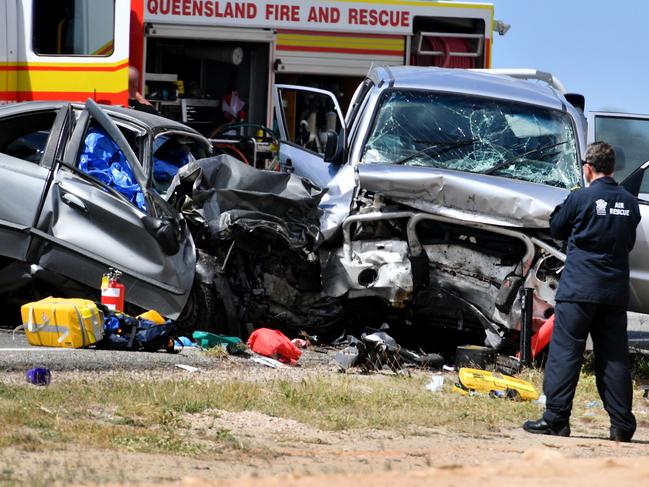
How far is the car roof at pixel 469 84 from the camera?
37.4ft

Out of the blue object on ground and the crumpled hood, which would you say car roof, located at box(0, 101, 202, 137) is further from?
the blue object on ground

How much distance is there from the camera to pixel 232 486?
521cm

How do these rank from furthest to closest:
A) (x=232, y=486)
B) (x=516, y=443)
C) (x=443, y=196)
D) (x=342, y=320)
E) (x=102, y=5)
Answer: (x=102, y=5) < (x=342, y=320) < (x=443, y=196) < (x=516, y=443) < (x=232, y=486)

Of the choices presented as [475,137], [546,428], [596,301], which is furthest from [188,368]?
[475,137]

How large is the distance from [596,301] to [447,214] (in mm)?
2494

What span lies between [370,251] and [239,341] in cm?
122

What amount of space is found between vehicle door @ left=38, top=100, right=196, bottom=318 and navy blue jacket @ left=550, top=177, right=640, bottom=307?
3.29m

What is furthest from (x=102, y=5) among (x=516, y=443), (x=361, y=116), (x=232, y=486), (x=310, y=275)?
(x=232, y=486)

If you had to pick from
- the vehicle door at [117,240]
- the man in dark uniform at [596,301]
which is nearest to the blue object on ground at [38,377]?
the vehicle door at [117,240]

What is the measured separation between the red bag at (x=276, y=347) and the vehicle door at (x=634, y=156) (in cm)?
274

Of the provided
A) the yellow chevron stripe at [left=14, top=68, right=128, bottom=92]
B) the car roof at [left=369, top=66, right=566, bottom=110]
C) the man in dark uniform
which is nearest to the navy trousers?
the man in dark uniform

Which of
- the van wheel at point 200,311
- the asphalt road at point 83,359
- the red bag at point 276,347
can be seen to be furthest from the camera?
the van wheel at point 200,311

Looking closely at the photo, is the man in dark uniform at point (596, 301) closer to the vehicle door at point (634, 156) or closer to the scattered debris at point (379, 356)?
the scattered debris at point (379, 356)

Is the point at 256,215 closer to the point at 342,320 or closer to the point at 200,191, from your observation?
the point at 200,191
